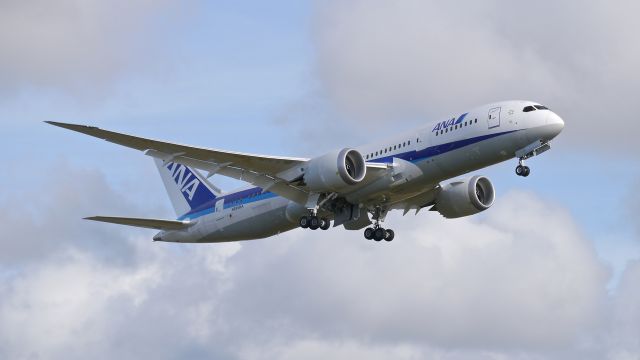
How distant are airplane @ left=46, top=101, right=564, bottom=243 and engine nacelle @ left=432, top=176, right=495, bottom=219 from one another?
0.16 ft

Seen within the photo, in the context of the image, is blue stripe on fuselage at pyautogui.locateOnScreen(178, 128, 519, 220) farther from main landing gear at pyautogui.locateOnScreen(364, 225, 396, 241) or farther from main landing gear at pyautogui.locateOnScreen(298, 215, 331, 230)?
main landing gear at pyautogui.locateOnScreen(364, 225, 396, 241)

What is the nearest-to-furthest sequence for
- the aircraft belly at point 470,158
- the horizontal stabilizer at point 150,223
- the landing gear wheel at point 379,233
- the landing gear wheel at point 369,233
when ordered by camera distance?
the aircraft belly at point 470,158 < the horizontal stabilizer at point 150,223 < the landing gear wheel at point 379,233 < the landing gear wheel at point 369,233

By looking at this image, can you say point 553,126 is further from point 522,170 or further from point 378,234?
point 378,234

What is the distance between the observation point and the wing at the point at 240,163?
181 ft

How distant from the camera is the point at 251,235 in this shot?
6353cm

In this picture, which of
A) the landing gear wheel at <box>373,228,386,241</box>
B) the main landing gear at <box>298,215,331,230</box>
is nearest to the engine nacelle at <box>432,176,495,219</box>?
the landing gear wheel at <box>373,228,386,241</box>

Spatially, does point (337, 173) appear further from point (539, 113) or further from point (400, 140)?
point (539, 113)

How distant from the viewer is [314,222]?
191 feet

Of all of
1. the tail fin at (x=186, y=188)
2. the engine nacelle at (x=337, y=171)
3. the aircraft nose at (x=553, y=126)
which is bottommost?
the engine nacelle at (x=337, y=171)

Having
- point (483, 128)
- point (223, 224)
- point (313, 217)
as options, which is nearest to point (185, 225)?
point (223, 224)

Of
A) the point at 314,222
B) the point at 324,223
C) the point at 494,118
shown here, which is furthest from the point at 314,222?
the point at 494,118

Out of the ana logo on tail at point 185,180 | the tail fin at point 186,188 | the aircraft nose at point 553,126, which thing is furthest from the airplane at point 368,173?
the ana logo on tail at point 185,180

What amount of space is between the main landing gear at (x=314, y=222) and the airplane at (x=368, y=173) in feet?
0.15

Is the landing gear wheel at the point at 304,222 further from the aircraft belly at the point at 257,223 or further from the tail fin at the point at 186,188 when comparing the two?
the tail fin at the point at 186,188
